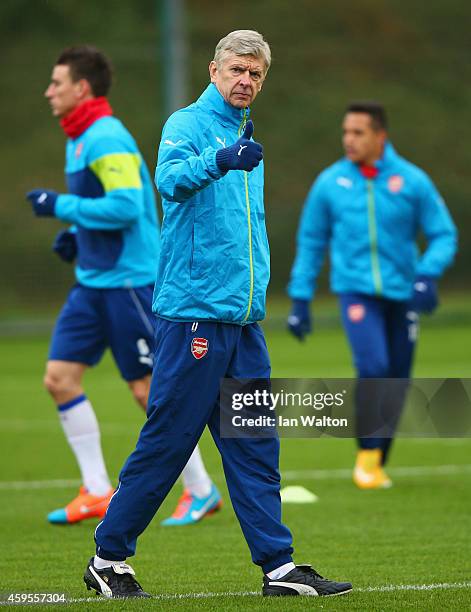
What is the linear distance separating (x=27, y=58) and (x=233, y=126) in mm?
30758

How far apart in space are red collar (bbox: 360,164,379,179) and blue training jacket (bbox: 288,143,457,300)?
28mm

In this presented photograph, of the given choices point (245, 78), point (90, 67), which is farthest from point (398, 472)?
point (245, 78)

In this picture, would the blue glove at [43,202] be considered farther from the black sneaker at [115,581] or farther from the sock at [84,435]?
the black sneaker at [115,581]

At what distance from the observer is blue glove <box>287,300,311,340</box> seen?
1016cm

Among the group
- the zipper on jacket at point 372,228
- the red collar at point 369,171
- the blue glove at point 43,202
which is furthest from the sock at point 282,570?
the red collar at point 369,171

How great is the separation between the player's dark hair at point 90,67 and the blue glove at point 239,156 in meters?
3.32

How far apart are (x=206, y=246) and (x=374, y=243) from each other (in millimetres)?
4703

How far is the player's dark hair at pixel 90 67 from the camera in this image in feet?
27.9

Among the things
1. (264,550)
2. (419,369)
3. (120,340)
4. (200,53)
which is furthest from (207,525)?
(200,53)

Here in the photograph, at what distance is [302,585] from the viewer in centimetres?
568

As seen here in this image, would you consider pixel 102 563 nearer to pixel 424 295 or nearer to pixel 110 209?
pixel 110 209

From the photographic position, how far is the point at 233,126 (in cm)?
584

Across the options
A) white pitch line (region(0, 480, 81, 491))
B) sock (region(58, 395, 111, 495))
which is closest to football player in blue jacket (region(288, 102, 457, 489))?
white pitch line (region(0, 480, 81, 491))

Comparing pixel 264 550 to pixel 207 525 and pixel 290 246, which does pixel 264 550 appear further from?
pixel 290 246
